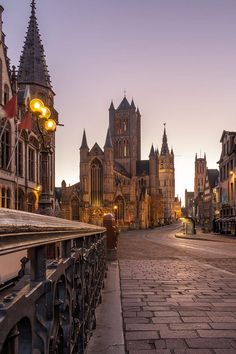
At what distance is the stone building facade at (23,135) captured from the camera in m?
21.0

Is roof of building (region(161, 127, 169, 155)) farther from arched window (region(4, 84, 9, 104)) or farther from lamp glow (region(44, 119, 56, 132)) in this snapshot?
lamp glow (region(44, 119, 56, 132))

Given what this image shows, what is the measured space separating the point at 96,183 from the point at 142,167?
24.1 metres

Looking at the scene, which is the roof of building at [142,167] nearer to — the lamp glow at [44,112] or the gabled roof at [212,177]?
the gabled roof at [212,177]

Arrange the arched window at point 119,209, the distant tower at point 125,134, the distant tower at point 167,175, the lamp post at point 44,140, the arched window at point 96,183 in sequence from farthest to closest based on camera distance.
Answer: the distant tower at point 167,175 < the distant tower at point 125,134 < the arched window at point 96,183 < the arched window at point 119,209 < the lamp post at point 44,140

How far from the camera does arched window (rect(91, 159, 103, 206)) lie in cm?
7769

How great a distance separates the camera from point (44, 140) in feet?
31.3

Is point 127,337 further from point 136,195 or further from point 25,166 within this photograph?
point 136,195

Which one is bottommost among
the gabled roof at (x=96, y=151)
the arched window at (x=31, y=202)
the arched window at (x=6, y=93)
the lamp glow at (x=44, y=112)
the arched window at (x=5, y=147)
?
the arched window at (x=31, y=202)

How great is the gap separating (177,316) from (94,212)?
227 ft

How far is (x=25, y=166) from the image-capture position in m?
24.8

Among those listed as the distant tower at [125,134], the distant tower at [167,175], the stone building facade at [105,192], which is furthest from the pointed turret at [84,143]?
the distant tower at [167,175]

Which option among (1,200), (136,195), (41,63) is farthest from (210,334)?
(136,195)

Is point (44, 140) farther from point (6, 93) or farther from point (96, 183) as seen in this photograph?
point (96, 183)

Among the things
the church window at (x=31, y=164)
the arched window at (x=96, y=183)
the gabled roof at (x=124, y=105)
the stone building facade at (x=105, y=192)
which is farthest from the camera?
the gabled roof at (x=124, y=105)
